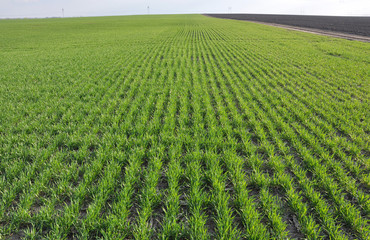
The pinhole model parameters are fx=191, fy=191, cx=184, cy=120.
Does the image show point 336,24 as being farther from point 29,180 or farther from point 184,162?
point 29,180

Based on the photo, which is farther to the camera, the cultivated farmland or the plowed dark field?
the plowed dark field

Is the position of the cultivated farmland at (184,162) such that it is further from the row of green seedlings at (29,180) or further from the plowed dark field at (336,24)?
the plowed dark field at (336,24)

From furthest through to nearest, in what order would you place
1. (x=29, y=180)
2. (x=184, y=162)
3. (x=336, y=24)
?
(x=336, y=24), (x=184, y=162), (x=29, y=180)

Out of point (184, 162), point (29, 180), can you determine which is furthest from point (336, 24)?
point (29, 180)

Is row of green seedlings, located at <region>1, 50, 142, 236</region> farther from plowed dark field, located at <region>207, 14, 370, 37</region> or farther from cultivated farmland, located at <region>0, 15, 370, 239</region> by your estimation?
plowed dark field, located at <region>207, 14, 370, 37</region>

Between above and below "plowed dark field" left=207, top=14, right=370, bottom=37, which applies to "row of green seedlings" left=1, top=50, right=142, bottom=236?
below

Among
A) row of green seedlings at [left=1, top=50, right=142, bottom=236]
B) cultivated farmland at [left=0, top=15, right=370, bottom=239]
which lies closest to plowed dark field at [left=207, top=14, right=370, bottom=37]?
cultivated farmland at [left=0, top=15, right=370, bottom=239]

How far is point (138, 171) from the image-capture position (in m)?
3.81

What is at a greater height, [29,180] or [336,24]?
[336,24]

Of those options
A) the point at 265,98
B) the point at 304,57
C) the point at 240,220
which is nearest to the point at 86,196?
the point at 240,220

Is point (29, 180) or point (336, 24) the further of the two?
point (336, 24)

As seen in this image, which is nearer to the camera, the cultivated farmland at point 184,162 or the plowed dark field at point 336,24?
the cultivated farmland at point 184,162

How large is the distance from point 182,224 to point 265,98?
662 centimetres

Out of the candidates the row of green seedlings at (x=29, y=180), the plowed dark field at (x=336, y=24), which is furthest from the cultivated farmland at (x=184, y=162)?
the plowed dark field at (x=336, y=24)
